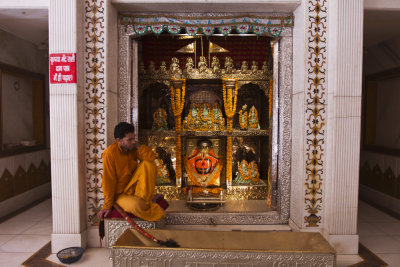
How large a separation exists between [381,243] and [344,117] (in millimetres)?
1866

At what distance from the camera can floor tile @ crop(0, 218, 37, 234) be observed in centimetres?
389

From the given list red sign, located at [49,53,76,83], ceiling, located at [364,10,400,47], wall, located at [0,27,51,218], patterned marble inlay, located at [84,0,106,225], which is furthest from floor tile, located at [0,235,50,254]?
ceiling, located at [364,10,400,47]

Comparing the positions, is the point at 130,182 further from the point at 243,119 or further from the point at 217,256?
the point at 243,119

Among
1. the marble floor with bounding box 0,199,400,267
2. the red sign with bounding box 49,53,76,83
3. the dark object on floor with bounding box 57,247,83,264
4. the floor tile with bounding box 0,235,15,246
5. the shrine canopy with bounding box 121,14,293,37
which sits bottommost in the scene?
the marble floor with bounding box 0,199,400,267

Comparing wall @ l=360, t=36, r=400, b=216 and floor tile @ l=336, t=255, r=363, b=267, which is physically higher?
wall @ l=360, t=36, r=400, b=216

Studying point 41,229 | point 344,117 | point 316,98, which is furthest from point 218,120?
point 41,229

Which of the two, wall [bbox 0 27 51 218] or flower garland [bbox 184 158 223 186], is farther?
flower garland [bbox 184 158 223 186]

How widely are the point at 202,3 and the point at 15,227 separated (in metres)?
4.37

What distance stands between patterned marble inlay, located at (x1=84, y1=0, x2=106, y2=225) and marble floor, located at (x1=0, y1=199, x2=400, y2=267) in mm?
916

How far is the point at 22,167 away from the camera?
4992mm

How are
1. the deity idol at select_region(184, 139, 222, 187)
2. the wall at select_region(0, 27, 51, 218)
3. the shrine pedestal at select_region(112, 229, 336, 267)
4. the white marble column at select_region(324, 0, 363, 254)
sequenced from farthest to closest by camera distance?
the deity idol at select_region(184, 139, 222, 187) → the wall at select_region(0, 27, 51, 218) → the white marble column at select_region(324, 0, 363, 254) → the shrine pedestal at select_region(112, 229, 336, 267)

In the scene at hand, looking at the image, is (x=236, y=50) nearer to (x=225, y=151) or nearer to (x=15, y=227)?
(x=225, y=151)

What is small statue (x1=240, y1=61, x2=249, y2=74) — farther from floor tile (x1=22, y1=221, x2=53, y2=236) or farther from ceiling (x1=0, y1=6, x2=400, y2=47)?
floor tile (x1=22, y1=221, x2=53, y2=236)

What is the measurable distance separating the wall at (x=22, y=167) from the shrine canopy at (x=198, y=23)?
2.63 metres
